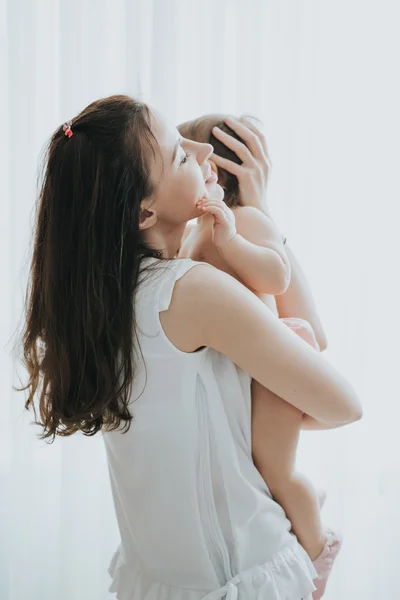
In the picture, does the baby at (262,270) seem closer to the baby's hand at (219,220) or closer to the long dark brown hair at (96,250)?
the baby's hand at (219,220)

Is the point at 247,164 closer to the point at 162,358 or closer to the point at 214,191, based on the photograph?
the point at 214,191

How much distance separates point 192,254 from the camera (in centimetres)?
129

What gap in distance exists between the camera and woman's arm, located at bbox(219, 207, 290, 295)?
1155mm

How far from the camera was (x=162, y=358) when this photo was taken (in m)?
1.06

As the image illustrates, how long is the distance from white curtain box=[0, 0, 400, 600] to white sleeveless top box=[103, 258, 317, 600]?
42.8 inches

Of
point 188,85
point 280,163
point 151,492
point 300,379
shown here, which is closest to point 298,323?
point 300,379

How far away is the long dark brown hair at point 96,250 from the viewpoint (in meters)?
1.05

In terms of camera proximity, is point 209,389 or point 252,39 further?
point 252,39

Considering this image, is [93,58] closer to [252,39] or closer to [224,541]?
[252,39]

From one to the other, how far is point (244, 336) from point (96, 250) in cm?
25

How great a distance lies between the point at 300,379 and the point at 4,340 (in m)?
1.47

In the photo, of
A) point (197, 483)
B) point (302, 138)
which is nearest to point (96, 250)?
point (197, 483)

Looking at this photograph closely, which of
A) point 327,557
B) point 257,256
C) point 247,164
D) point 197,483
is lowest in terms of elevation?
point 327,557

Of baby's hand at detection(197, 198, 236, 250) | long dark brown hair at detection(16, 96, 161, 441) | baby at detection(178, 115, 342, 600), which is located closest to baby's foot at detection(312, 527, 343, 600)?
baby at detection(178, 115, 342, 600)
